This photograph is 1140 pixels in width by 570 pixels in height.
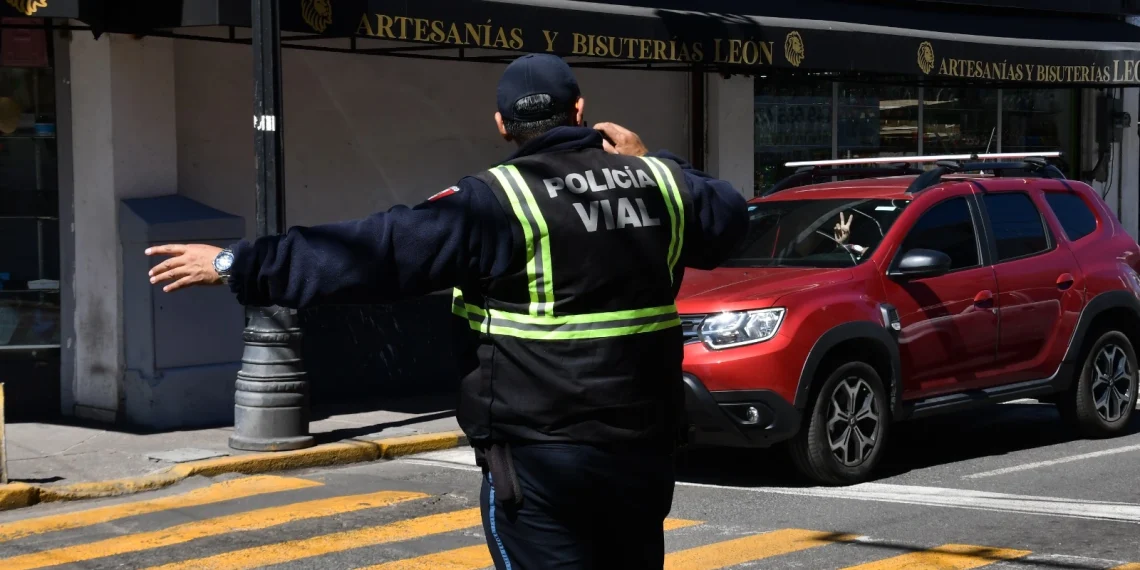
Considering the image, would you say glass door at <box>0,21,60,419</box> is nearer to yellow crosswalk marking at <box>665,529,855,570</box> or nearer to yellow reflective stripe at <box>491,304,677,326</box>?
yellow crosswalk marking at <box>665,529,855,570</box>

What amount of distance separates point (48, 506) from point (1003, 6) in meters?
13.1

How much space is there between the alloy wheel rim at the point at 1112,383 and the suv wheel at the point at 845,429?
2.23 metres

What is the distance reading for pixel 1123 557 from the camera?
20.8 feet

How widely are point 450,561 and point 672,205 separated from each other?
3.51 metres

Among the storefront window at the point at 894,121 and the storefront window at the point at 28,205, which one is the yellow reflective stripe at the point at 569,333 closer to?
the storefront window at the point at 28,205

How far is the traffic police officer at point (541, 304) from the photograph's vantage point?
3.17 metres

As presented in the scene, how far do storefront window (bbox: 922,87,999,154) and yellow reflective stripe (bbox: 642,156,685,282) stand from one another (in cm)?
1461

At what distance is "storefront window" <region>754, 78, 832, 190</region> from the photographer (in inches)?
622

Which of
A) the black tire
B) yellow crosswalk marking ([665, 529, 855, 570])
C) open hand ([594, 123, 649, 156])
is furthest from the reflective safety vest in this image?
the black tire

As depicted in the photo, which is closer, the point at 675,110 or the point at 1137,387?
the point at 1137,387

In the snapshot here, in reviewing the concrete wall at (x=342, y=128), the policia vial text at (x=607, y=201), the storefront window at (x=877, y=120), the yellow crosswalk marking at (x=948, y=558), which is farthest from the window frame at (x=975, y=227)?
the storefront window at (x=877, y=120)

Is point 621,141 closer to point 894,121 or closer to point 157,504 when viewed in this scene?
point 157,504

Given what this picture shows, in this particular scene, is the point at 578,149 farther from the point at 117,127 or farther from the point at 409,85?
the point at 409,85

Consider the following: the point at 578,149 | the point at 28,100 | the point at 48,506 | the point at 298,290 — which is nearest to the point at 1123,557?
the point at 578,149
